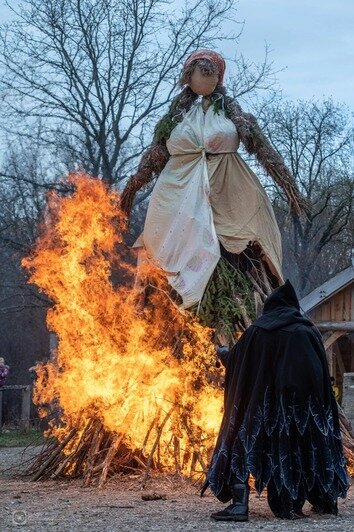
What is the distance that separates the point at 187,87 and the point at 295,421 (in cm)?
424

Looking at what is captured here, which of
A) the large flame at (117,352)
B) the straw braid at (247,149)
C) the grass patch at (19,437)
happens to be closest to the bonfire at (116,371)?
the large flame at (117,352)

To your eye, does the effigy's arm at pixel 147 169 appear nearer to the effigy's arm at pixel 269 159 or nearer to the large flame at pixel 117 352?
the large flame at pixel 117 352

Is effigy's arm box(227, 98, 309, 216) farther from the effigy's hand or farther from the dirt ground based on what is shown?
the dirt ground

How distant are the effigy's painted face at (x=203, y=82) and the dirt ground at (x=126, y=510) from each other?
12.3 ft

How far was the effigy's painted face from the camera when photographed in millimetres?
9742

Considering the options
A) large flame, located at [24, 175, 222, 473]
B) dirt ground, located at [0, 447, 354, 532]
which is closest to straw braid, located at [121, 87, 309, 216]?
large flame, located at [24, 175, 222, 473]

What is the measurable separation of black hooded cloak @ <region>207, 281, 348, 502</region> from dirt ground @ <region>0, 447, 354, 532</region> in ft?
0.90

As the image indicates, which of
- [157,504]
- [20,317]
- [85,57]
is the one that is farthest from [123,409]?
[20,317]

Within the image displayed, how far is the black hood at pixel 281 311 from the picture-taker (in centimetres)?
707

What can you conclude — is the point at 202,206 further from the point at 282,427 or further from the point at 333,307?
the point at 333,307

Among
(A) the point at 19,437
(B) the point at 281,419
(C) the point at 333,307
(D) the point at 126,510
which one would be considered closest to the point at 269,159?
(B) the point at 281,419

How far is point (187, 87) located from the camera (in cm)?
1004

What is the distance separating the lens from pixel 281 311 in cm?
720

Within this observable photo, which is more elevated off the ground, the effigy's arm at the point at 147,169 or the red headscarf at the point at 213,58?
the red headscarf at the point at 213,58
